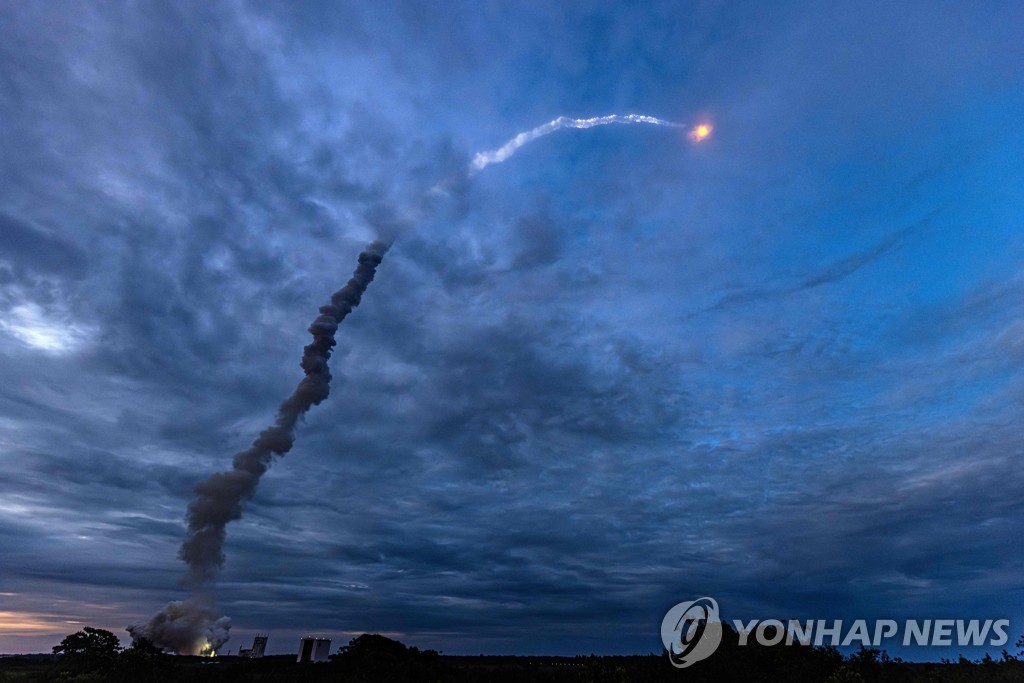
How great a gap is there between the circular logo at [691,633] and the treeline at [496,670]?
0.97 m

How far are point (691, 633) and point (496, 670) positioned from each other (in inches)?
884

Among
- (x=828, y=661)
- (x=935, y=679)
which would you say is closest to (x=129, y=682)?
(x=828, y=661)

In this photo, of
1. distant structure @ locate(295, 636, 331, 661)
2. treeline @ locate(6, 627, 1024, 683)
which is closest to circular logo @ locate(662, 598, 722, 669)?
treeline @ locate(6, 627, 1024, 683)

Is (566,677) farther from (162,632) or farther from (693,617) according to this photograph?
(162,632)

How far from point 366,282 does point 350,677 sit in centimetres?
4698

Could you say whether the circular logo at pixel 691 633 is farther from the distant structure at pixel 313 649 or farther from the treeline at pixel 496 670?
the distant structure at pixel 313 649

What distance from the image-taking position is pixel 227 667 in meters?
70.6

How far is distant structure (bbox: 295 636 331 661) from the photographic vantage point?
290ft

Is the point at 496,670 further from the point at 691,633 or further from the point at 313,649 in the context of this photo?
the point at 313,649

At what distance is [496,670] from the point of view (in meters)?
64.2

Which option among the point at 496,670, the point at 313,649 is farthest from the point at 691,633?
the point at 313,649

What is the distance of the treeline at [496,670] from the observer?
46125 millimetres

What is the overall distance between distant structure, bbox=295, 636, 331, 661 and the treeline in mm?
→ 10099

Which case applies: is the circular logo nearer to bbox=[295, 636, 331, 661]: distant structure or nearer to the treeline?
the treeline
